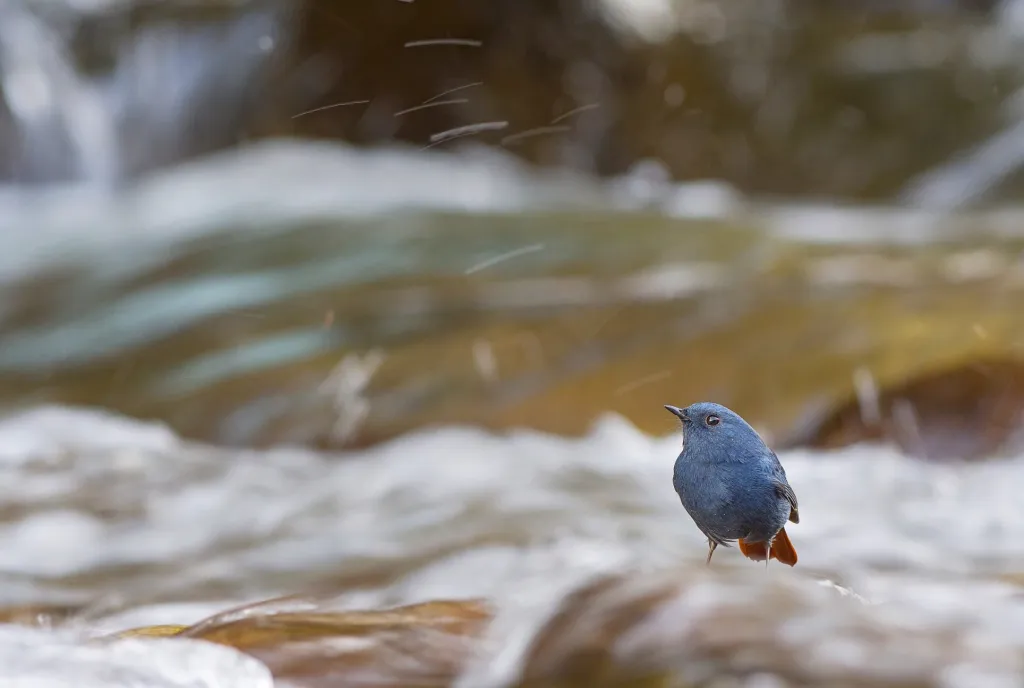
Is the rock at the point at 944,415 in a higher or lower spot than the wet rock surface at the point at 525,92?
lower

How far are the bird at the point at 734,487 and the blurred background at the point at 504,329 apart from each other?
160 millimetres

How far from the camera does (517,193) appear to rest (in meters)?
7.69

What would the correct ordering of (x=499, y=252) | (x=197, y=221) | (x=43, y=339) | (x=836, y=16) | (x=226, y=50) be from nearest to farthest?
(x=43, y=339)
(x=499, y=252)
(x=197, y=221)
(x=226, y=50)
(x=836, y=16)

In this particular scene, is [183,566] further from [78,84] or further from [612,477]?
[78,84]

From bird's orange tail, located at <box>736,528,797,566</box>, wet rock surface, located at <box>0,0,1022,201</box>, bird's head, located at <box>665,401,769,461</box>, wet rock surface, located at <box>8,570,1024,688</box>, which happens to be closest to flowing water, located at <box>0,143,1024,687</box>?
wet rock surface, located at <box>8,570,1024,688</box>

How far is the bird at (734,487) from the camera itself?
0.95 m

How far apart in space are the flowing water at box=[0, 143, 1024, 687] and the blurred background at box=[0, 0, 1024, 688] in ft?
0.04

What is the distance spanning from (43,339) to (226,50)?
395 centimetres

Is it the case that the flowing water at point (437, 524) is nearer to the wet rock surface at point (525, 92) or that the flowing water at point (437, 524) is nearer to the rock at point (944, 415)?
the rock at point (944, 415)

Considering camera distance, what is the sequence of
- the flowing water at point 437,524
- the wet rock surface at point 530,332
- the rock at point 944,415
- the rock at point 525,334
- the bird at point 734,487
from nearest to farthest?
the bird at point 734,487 → the flowing water at point 437,524 → the rock at point 944,415 → the wet rock surface at point 530,332 → the rock at point 525,334

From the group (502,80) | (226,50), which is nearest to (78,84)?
(226,50)

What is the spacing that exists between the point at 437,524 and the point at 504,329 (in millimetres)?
1674

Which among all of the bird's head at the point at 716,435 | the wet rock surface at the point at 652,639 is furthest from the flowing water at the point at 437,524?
the bird's head at the point at 716,435

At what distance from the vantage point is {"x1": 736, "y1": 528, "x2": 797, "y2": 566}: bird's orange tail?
98 centimetres
